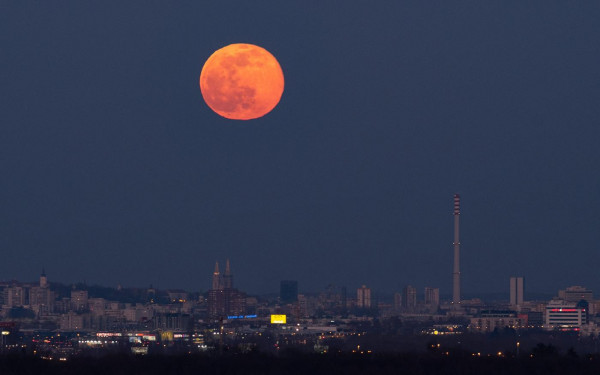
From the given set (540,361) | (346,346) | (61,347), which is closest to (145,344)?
(61,347)

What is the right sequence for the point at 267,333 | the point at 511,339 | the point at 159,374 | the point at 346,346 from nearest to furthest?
the point at 159,374, the point at 346,346, the point at 511,339, the point at 267,333

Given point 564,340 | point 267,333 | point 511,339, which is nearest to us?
point 511,339

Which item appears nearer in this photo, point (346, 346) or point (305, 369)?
point (305, 369)

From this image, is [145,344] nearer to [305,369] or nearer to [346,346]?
[346,346]

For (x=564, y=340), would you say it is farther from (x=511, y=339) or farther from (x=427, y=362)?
(x=427, y=362)

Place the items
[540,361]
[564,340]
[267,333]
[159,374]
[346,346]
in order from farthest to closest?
1. [267,333]
2. [564,340]
3. [346,346]
4. [540,361]
5. [159,374]

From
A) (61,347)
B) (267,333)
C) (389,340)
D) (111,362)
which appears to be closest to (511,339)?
(389,340)
